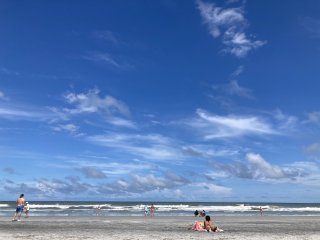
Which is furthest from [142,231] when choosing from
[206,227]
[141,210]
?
[141,210]

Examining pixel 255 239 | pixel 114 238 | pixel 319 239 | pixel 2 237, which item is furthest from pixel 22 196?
pixel 319 239

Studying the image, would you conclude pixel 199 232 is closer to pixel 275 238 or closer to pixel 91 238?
pixel 275 238

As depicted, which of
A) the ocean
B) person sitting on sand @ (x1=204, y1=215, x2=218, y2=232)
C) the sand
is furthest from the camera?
the ocean

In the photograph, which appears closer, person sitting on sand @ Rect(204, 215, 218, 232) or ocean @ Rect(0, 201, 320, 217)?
person sitting on sand @ Rect(204, 215, 218, 232)

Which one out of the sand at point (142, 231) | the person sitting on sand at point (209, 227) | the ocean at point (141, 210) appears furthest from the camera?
the ocean at point (141, 210)

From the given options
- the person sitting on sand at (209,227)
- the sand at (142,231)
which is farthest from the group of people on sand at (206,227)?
the sand at (142,231)

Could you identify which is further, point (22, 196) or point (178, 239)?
point (22, 196)

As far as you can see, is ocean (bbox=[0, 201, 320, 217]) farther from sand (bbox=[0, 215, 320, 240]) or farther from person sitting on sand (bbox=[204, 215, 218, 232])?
person sitting on sand (bbox=[204, 215, 218, 232])

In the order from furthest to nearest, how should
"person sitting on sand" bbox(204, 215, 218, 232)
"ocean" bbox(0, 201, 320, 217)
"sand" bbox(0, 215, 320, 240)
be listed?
1. "ocean" bbox(0, 201, 320, 217)
2. "person sitting on sand" bbox(204, 215, 218, 232)
3. "sand" bbox(0, 215, 320, 240)

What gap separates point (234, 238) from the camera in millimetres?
22219

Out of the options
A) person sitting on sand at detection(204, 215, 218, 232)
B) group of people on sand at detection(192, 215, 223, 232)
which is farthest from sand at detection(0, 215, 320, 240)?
person sitting on sand at detection(204, 215, 218, 232)

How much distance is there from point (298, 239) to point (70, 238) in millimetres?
11930

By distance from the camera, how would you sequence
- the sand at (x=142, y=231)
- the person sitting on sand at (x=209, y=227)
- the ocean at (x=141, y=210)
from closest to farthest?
the sand at (x=142, y=231)
the person sitting on sand at (x=209, y=227)
the ocean at (x=141, y=210)

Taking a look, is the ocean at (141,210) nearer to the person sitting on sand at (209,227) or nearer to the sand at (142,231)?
the sand at (142,231)
